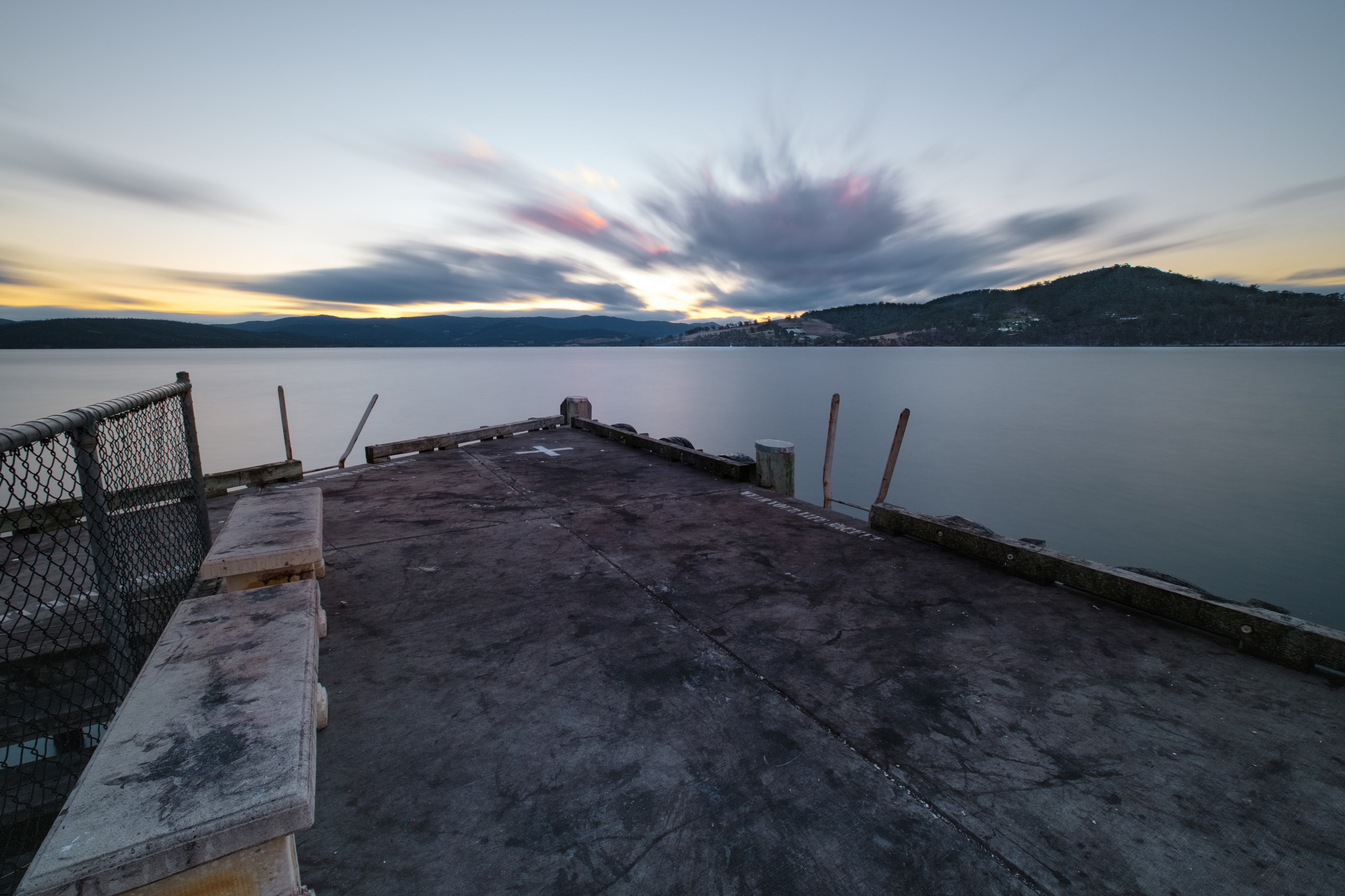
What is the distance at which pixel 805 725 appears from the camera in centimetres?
358

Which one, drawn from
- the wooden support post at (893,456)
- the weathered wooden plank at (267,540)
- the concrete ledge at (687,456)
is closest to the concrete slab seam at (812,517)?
the concrete ledge at (687,456)

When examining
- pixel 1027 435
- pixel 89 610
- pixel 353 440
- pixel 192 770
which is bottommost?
pixel 1027 435

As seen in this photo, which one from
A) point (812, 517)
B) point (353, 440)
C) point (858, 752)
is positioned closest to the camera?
point (858, 752)

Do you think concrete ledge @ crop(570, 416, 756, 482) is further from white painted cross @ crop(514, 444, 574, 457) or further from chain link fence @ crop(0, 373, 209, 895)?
chain link fence @ crop(0, 373, 209, 895)

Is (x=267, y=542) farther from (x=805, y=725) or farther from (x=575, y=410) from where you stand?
(x=575, y=410)

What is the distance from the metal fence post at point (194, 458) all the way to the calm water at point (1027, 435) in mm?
20100

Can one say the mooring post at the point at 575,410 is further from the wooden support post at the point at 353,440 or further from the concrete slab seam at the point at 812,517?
the concrete slab seam at the point at 812,517

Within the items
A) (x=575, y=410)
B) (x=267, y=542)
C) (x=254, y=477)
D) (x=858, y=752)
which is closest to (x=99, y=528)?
(x=267, y=542)

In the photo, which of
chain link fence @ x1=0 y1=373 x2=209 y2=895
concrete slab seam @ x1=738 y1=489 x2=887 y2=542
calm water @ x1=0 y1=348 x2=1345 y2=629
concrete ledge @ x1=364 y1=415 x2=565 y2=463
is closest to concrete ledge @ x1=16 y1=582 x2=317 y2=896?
chain link fence @ x1=0 y1=373 x2=209 y2=895

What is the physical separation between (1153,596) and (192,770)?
6.49m

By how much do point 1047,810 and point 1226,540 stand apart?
2057 cm

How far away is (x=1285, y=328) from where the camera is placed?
164125 millimetres

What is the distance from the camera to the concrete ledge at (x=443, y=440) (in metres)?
12.0

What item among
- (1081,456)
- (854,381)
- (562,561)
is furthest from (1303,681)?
(854,381)
